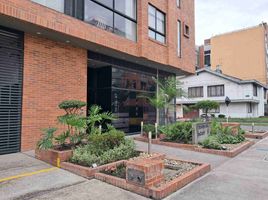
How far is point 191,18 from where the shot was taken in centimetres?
1892

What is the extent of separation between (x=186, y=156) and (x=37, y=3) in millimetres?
7655

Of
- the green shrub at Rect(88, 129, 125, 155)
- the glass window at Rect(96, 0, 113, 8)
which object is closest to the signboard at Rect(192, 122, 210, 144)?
the green shrub at Rect(88, 129, 125, 155)

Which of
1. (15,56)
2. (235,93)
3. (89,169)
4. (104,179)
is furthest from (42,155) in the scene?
(235,93)

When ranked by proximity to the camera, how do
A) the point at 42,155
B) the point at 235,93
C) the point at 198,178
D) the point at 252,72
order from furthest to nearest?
1. the point at 252,72
2. the point at 235,93
3. the point at 42,155
4. the point at 198,178

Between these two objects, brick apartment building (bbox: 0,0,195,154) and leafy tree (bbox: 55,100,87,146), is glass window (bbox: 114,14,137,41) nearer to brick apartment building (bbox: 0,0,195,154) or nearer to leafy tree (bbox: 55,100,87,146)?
brick apartment building (bbox: 0,0,195,154)

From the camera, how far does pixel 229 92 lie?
37.4 m

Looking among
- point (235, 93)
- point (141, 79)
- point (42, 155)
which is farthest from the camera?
point (235, 93)

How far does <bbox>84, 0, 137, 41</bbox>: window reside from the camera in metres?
10.7

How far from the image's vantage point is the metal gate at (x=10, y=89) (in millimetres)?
8508

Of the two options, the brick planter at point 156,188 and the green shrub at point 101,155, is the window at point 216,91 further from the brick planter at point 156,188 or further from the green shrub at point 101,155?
the brick planter at point 156,188

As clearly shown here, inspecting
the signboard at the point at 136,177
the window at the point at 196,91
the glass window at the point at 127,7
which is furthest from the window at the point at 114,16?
the window at the point at 196,91

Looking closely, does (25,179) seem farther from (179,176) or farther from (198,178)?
(198,178)

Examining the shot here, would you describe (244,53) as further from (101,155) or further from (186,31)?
(101,155)

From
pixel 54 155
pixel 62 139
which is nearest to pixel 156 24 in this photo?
pixel 62 139
